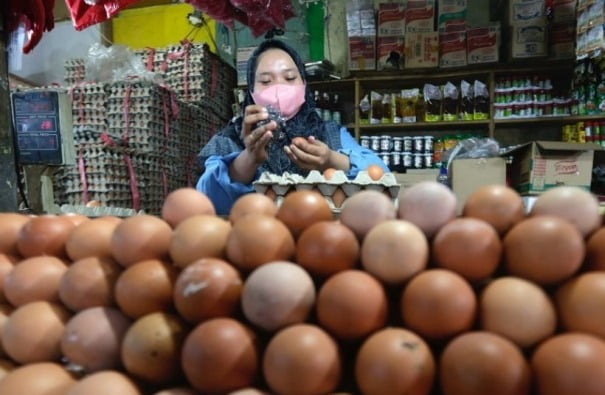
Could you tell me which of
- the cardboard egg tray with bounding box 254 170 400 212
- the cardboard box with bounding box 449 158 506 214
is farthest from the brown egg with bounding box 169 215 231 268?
the cardboard box with bounding box 449 158 506 214

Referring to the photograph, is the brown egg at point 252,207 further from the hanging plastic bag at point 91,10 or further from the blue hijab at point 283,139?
the hanging plastic bag at point 91,10

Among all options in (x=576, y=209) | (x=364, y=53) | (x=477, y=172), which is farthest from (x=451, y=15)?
(x=576, y=209)

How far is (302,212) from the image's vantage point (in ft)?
2.05

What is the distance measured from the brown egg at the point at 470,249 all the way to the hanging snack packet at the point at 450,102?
9.98 feet

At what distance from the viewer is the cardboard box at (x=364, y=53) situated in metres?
3.46

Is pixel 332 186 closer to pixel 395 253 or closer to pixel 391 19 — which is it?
pixel 395 253

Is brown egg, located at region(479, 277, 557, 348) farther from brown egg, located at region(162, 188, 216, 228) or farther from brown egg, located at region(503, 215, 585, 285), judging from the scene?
brown egg, located at region(162, 188, 216, 228)

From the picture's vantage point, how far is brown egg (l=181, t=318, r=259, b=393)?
50 cm

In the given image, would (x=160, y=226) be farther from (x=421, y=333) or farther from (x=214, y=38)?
(x=214, y=38)

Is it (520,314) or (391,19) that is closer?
(520,314)

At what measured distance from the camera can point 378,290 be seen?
52 centimetres

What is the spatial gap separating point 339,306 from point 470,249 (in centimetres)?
16

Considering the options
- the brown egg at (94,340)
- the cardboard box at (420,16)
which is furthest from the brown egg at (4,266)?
the cardboard box at (420,16)

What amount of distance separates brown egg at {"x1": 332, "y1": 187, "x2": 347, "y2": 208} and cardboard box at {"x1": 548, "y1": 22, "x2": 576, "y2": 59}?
9.03ft
